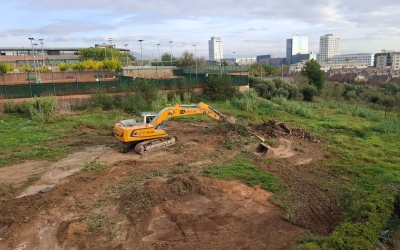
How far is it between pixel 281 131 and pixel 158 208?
31.2 feet

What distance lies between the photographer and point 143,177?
436 inches

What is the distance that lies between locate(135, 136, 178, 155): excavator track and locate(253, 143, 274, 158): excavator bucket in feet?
12.4

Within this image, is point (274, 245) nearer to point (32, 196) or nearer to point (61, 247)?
point (61, 247)

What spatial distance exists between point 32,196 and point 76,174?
203 cm

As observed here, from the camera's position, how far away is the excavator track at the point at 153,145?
13.5m

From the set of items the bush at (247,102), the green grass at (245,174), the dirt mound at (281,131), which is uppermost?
the bush at (247,102)

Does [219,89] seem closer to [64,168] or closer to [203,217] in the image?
[64,168]

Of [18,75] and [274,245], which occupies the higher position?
[18,75]

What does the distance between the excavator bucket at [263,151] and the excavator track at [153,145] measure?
3.77 meters

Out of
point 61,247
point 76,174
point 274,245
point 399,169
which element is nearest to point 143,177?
point 76,174

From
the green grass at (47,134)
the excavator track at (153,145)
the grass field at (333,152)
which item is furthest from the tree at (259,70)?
the excavator track at (153,145)

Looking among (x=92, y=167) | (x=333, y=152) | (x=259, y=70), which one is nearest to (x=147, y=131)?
(x=92, y=167)

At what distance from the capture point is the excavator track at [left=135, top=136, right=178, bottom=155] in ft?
44.4

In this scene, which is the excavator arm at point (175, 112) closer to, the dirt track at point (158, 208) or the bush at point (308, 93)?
the dirt track at point (158, 208)
